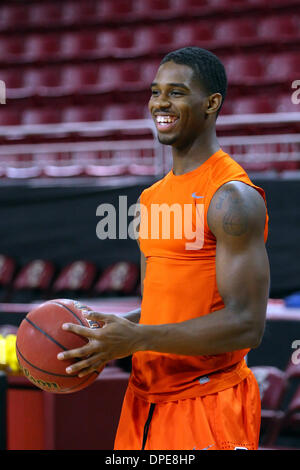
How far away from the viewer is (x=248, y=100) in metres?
7.71

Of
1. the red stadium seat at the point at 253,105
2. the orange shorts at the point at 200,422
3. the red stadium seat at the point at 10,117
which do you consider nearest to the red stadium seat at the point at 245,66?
the red stadium seat at the point at 253,105

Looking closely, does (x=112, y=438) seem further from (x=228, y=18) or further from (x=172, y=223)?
(x=228, y=18)

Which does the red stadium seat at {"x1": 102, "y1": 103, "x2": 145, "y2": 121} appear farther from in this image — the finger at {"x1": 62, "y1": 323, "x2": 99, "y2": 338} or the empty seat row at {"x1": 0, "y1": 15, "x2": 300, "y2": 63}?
the finger at {"x1": 62, "y1": 323, "x2": 99, "y2": 338}

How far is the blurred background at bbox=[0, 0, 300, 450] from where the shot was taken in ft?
11.7

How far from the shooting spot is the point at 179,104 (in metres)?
1.83

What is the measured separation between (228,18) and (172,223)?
731 centimetres

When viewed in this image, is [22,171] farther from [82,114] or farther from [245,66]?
[245,66]

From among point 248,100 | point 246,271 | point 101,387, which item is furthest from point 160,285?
point 248,100

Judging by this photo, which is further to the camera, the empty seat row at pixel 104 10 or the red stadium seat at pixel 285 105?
the empty seat row at pixel 104 10

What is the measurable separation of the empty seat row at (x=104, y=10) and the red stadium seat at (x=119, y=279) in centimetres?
417

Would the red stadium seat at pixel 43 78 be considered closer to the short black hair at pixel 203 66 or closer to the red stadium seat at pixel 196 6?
the red stadium seat at pixel 196 6

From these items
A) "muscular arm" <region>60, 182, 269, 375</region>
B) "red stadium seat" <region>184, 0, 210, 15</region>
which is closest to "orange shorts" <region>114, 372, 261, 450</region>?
"muscular arm" <region>60, 182, 269, 375</region>

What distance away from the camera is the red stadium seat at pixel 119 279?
573 centimetres

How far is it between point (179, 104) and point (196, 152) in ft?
0.46
